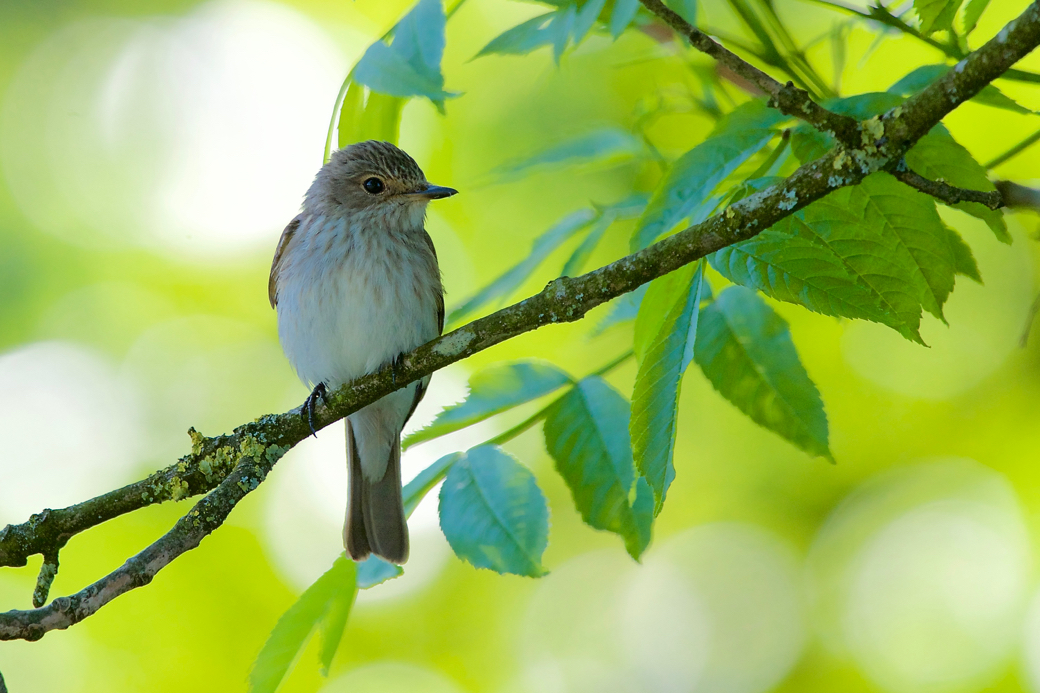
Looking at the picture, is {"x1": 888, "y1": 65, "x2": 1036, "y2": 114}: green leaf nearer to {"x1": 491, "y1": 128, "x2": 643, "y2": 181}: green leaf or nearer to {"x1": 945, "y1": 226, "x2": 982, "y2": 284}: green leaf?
{"x1": 945, "y1": 226, "x2": 982, "y2": 284}: green leaf

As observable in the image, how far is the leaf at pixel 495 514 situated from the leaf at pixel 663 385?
1.68 feet

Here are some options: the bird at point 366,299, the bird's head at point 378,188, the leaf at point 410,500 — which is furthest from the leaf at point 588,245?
the bird's head at point 378,188

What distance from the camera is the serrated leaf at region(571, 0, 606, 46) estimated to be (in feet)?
7.11

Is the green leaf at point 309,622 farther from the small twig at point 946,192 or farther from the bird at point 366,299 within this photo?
the small twig at point 946,192

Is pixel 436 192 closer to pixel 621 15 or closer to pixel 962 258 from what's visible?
pixel 621 15

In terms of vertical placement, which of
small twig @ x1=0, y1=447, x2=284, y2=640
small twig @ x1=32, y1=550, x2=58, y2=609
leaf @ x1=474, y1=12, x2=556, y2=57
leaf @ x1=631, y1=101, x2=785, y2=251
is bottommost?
small twig @ x1=0, y1=447, x2=284, y2=640

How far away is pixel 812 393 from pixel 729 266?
64 cm

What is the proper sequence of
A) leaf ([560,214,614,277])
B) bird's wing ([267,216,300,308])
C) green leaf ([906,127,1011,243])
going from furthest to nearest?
bird's wing ([267,216,300,308]) < leaf ([560,214,614,277]) < green leaf ([906,127,1011,243])

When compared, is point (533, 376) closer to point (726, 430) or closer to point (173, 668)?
point (726, 430)

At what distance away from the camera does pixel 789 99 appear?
1.76 metres

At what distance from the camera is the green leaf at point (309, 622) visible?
257 cm

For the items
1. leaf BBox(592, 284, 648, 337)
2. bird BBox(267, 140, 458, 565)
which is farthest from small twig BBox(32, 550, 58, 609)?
leaf BBox(592, 284, 648, 337)

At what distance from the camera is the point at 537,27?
2.62 meters

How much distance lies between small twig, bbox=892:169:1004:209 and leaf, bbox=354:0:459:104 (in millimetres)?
1034
